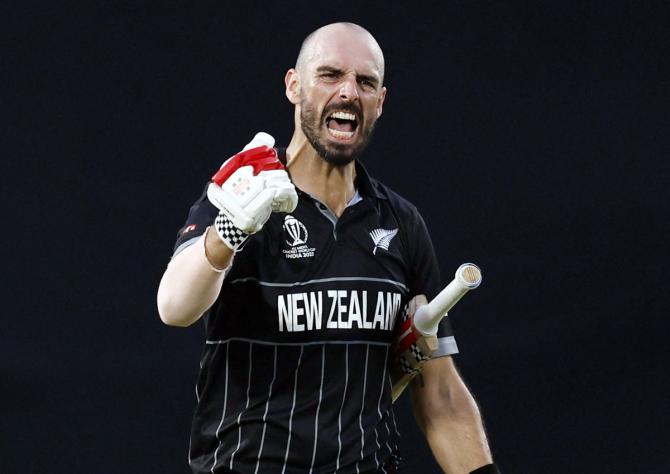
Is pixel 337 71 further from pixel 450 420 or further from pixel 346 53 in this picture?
pixel 450 420

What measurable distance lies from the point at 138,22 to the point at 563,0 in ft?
4.31

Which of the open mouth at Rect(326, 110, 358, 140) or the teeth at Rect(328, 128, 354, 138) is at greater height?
the open mouth at Rect(326, 110, 358, 140)

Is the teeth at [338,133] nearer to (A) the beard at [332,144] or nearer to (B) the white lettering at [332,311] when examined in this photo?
(A) the beard at [332,144]

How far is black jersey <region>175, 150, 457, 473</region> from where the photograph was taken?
2.48 m

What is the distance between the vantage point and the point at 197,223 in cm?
242

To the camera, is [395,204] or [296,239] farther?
[395,204]

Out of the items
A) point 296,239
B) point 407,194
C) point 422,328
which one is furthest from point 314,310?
point 407,194

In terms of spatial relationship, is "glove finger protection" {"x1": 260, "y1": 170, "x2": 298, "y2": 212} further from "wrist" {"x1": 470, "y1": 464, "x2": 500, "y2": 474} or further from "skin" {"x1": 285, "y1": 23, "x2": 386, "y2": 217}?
"wrist" {"x1": 470, "y1": 464, "x2": 500, "y2": 474}

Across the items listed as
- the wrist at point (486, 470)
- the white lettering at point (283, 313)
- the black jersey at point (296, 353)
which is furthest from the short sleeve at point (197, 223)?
the wrist at point (486, 470)

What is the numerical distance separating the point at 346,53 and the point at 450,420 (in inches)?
33.2

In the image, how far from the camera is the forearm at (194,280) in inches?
87.5

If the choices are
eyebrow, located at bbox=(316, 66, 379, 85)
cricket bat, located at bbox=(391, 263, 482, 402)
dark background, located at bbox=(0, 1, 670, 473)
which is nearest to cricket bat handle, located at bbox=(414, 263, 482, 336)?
cricket bat, located at bbox=(391, 263, 482, 402)

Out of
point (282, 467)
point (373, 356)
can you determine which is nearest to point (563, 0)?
point (373, 356)

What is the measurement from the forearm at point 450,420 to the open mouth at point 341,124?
562 mm
